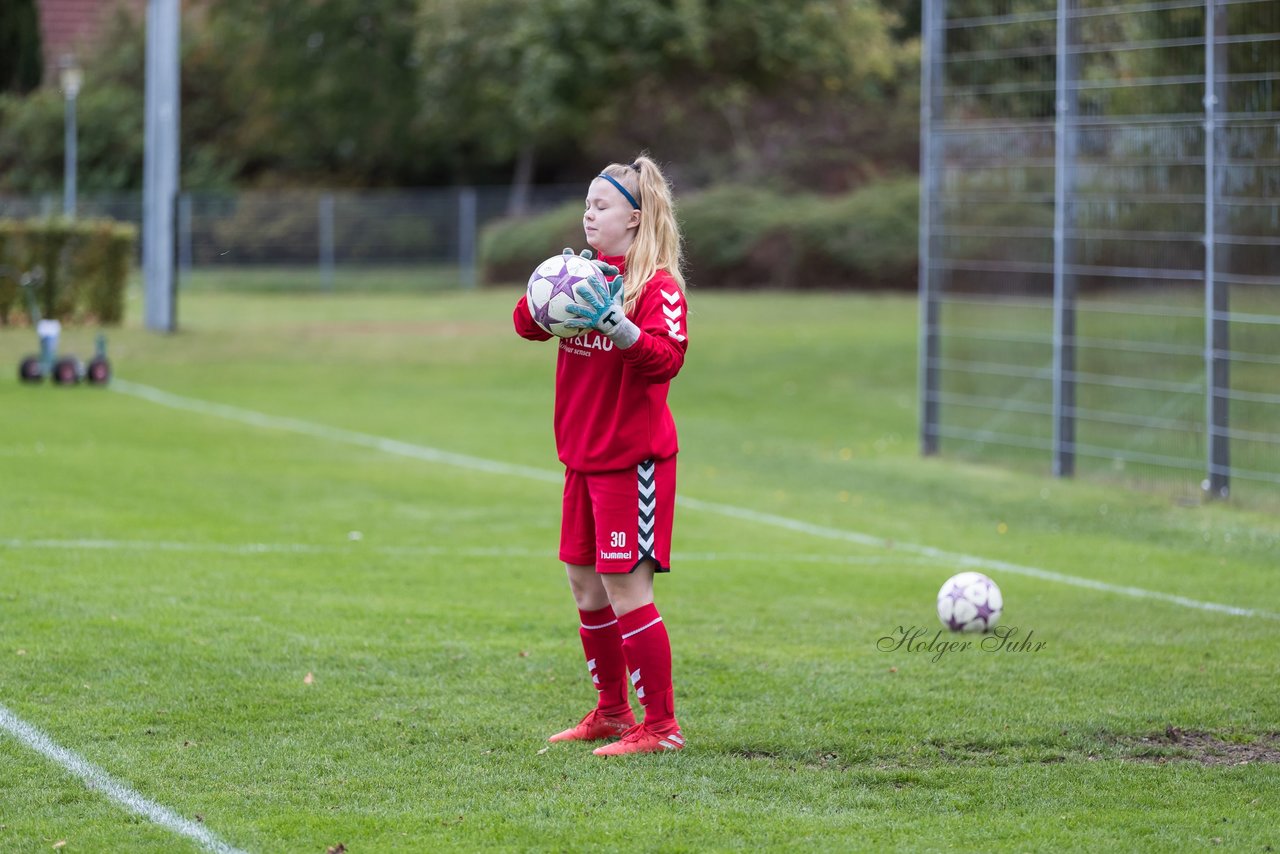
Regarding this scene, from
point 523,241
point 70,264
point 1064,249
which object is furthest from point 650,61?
point 1064,249

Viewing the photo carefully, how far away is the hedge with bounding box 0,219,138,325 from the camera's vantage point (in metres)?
24.1

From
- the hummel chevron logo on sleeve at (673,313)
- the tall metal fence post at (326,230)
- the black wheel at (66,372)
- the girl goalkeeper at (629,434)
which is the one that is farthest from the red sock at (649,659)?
the tall metal fence post at (326,230)

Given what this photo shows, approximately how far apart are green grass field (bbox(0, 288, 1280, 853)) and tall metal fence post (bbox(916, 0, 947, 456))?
1.30 ft

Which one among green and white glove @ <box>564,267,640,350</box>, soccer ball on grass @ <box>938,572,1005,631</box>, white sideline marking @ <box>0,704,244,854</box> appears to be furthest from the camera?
soccer ball on grass @ <box>938,572,1005,631</box>

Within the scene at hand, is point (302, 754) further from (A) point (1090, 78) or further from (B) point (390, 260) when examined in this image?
(B) point (390, 260)

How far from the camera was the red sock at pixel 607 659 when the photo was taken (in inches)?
228

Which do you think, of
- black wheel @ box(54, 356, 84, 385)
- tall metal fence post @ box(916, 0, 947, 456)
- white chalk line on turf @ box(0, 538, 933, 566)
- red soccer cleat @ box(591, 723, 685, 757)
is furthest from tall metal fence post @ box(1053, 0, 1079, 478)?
black wheel @ box(54, 356, 84, 385)

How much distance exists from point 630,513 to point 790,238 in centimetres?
2731

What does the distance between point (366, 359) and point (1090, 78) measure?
39.1 feet

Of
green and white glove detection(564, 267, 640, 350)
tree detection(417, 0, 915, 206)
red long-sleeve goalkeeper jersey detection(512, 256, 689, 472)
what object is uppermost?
tree detection(417, 0, 915, 206)

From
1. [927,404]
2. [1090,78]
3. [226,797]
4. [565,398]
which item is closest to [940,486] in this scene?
[927,404]

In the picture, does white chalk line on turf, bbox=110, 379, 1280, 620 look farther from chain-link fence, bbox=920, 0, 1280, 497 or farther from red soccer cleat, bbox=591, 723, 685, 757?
red soccer cleat, bbox=591, 723, 685, 757

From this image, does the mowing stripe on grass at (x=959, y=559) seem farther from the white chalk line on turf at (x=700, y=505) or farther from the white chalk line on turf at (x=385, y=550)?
the white chalk line on turf at (x=385, y=550)

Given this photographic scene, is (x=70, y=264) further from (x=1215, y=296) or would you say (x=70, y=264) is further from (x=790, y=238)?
(x=1215, y=296)
